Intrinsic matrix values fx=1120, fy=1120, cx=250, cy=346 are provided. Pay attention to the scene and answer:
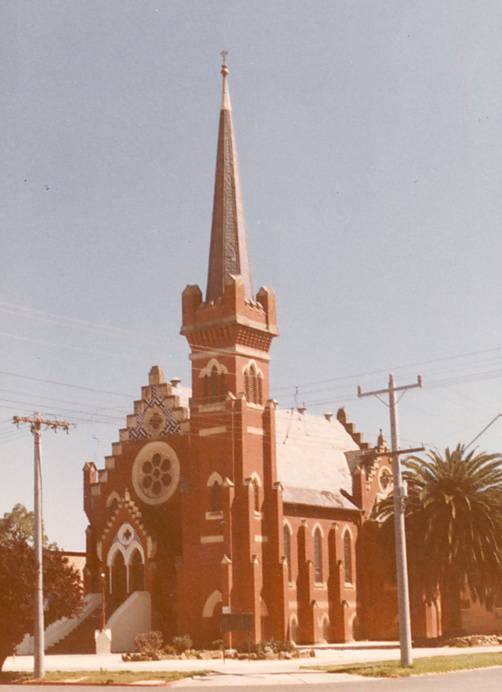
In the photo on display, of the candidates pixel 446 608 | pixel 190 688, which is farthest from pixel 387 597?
pixel 190 688

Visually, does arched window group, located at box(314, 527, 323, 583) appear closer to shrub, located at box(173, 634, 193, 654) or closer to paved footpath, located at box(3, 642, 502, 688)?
paved footpath, located at box(3, 642, 502, 688)

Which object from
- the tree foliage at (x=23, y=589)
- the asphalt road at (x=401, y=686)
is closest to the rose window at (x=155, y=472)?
the tree foliage at (x=23, y=589)

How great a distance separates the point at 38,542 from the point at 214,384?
2674cm

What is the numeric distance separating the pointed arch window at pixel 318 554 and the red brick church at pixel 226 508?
0.13m

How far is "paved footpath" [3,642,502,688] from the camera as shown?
37312mm

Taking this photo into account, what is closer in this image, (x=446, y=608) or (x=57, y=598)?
(x=57, y=598)

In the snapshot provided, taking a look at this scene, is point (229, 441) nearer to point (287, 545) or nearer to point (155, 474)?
point (155, 474)

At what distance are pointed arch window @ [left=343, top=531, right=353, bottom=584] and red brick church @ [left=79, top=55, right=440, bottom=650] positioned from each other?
0.09m

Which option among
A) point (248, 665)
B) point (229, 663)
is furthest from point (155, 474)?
point (248, 665)

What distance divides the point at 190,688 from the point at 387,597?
1689 inches

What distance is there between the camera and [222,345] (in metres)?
67.3

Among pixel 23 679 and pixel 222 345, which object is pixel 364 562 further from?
pixel 23 679

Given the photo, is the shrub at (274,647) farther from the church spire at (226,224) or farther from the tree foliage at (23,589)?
the church spire at (226,224)

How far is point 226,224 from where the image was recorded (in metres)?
70.1
